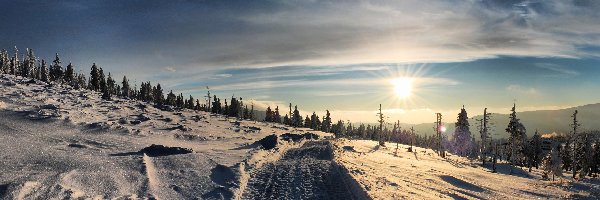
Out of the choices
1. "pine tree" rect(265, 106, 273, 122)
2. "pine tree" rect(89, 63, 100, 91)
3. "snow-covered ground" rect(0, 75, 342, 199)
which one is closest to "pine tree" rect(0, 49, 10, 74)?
"pine tree" rect(89, 63, 100, 91)

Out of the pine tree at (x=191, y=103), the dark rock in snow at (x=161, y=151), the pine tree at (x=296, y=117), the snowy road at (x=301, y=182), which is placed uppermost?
the pine tree at (x=191, y=103)

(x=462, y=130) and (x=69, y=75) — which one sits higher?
(x=69, y=75)

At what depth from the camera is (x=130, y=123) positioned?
63.6 m

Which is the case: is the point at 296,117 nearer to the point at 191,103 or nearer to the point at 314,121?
the point at 314,121

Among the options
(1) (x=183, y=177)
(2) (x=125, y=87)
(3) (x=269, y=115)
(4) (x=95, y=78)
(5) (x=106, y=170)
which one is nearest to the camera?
(5) (x=106, y=170)

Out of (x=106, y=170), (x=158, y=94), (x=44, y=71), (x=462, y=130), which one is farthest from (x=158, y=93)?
(x=106, y=170)

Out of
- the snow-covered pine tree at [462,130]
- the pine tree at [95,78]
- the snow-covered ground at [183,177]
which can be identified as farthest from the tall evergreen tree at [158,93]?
the snow-covered ground at [183,177]

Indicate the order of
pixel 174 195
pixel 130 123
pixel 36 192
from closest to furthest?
pixel 36 192 < pixel 174 195 < pixel 130 123

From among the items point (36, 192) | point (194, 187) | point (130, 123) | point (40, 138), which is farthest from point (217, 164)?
point (130, 123)

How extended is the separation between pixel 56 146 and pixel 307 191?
22.0 m

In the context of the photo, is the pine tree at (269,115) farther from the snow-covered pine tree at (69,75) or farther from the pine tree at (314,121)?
the snow-covered pine tree at (69,75)

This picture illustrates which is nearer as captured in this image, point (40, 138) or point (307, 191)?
point (307, 191)

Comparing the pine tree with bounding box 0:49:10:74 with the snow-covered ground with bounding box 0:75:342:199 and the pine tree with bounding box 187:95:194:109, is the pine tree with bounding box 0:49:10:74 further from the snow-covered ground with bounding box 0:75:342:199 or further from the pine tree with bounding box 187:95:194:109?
the snow-covered ground with bounding box 0:75:342:199

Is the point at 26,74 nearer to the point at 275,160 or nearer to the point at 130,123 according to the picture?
the point at 130,123
